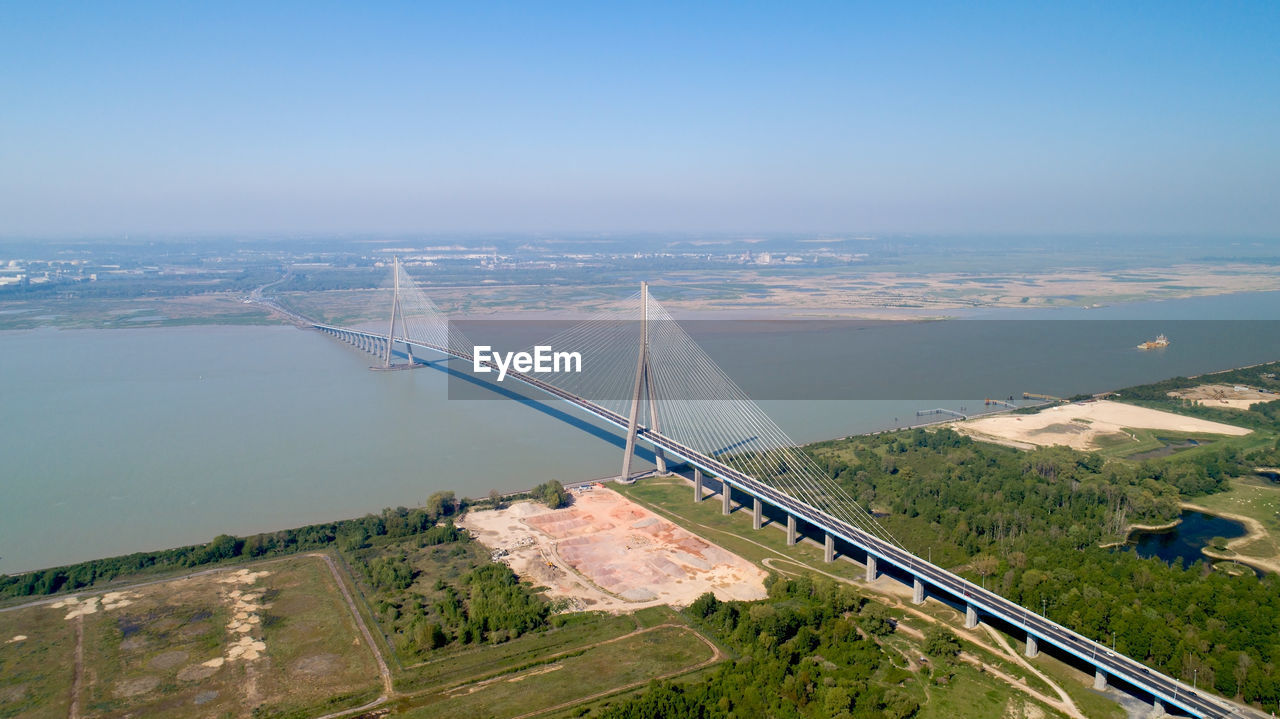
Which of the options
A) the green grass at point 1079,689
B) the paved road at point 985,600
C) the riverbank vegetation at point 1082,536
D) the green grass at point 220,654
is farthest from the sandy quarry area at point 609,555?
the green grass at point 1079,689

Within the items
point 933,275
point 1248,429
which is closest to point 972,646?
point 1248,429

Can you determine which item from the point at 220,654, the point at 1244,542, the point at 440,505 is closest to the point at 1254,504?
the point at 1244,542

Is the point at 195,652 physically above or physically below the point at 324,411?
below

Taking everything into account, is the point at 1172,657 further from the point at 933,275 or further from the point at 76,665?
the point at 933,275

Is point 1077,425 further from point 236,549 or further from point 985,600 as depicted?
point 236,549

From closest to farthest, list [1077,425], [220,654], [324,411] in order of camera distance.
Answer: [220,654] < [1077,425] < [324,411]

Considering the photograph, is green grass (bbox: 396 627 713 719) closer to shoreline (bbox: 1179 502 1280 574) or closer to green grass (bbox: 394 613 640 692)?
green grass (bbox: 394 613 640 692)
